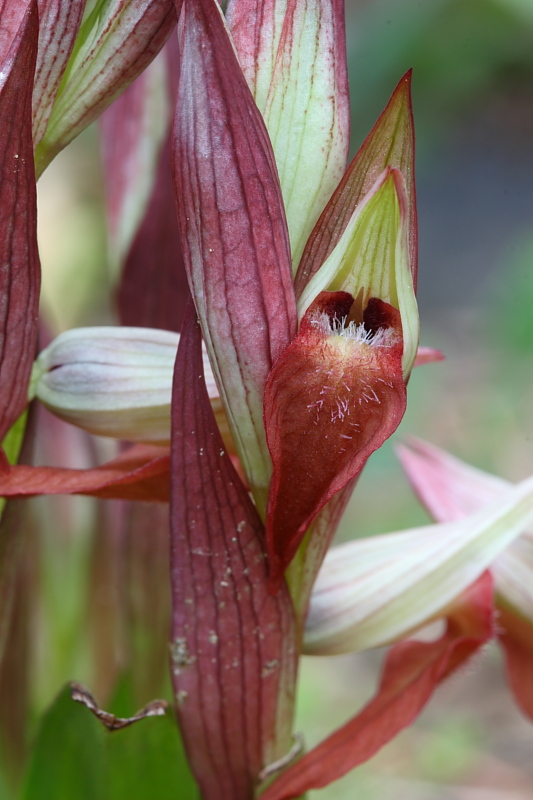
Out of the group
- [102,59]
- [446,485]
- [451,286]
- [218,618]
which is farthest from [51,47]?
[451,286]

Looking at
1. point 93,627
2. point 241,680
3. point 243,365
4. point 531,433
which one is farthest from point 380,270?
point 531,433

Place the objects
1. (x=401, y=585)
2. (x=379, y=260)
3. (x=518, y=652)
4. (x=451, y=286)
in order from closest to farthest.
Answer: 1. (x=379, y=260)
2. (x=401, y=585)
3. (x=518, y=652)
4. (x=451, y=286)

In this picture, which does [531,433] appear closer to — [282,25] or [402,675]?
[402,675]

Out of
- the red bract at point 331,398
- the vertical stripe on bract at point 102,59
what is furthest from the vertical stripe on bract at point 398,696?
the vertical stripe on bract at point 102,59

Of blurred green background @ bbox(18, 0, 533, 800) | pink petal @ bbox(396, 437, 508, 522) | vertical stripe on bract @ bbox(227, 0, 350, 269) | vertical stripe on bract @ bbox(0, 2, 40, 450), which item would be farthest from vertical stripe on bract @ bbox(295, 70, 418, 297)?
blurred green background @ bbox(18, 0, 533, 800)

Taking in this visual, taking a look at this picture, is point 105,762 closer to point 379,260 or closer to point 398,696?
point 398,696

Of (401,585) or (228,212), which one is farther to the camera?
(401,585)

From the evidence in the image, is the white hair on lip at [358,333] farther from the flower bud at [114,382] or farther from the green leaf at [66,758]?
the green leaf at [66,758]
